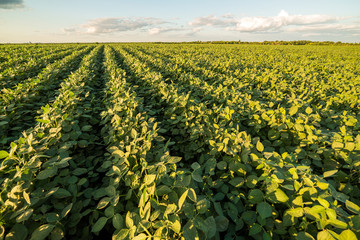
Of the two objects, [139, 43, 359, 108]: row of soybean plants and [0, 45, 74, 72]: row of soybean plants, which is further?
[0, 45, 74, 72]: row of soybean plants

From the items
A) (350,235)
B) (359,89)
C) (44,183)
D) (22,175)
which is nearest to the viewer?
(350,235)

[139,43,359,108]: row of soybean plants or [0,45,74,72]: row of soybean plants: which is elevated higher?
[0,45,74,72]: row of soybean plants

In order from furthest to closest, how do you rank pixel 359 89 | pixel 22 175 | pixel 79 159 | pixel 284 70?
pixel 284 70, pixel 359 89, pixel 79 159, pixel 22 175

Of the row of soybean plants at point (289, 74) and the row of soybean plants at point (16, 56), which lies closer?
the row of soybean plants at point (289, 74)

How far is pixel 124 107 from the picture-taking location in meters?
3.04

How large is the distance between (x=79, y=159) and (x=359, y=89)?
294 inches

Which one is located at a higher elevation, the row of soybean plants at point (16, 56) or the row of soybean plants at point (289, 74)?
the row of soybean plants at point (16, 56)

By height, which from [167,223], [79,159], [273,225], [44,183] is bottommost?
[79,159]

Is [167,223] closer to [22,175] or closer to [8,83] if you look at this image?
[22,175]

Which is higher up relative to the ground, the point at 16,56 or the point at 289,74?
the point at 16,56

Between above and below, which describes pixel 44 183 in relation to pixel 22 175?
below

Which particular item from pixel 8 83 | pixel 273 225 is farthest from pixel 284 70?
pixel 8 83

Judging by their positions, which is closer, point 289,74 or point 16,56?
point 289,74

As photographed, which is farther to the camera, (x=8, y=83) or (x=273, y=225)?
(x=8, y=83)
